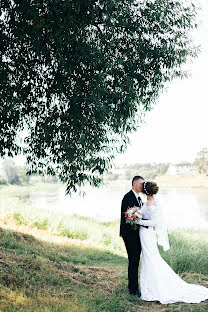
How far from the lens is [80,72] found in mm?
7734

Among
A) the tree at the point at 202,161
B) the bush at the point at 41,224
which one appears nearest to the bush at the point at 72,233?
the bush at the point at 41,224

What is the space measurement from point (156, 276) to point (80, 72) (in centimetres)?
473

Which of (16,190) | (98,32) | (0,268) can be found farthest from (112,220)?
(16,190)

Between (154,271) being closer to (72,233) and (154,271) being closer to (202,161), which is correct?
(72,233)

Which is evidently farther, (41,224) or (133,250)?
(41,224)

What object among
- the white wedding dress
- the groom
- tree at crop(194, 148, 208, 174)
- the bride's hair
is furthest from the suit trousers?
tree at crop(194, 148, 208, 174)

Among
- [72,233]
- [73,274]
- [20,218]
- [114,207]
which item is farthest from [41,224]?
[114,207]

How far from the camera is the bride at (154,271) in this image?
26.5 feet

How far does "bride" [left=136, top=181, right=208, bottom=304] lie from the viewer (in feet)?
26.5

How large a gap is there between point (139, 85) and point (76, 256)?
7.50 metres

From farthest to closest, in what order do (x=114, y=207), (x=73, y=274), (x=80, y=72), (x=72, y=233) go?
(x=114, y=207), (x=72, y=233), (x=73, y=274), (x=80, y=72)

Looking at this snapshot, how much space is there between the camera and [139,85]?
8.33 meters

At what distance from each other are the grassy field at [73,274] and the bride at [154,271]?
8.7 inches

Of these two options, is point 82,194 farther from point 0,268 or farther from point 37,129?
point 0,268
